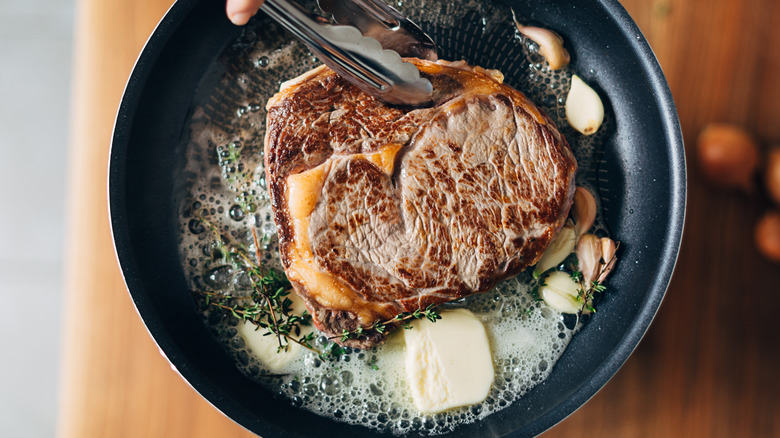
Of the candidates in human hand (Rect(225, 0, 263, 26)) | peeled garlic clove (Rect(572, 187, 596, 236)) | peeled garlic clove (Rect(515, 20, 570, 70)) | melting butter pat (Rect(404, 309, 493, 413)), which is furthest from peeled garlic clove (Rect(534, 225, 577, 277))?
human hand (Rect(225, 0, 263, 26))

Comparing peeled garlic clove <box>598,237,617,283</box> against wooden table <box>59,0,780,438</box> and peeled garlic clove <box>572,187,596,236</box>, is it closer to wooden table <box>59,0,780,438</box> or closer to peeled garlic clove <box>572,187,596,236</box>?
peeled garlic clove <box>572,187,596,236</box>

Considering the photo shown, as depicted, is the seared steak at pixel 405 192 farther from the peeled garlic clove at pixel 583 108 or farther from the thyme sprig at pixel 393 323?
the peeled garlic clove at pixel 583 108

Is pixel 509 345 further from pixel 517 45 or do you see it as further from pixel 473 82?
pixel 517 45

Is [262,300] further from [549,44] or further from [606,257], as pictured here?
[549,44]

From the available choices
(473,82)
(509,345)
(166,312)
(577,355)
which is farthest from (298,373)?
(473,82)
